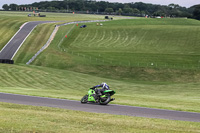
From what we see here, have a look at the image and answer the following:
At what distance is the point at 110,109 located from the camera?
75.0ft

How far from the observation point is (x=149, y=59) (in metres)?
80.6

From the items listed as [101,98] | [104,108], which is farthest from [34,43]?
[104,108]

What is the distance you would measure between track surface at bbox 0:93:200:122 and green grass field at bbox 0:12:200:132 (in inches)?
71.9

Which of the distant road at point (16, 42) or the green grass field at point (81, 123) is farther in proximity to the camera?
the distant road at point (16, 42)

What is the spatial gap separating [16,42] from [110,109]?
73.8 meters

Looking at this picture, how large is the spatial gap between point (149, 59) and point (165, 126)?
211 ft

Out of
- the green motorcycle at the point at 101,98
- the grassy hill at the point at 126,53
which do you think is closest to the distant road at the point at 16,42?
the grassy hill at the point at 126,53

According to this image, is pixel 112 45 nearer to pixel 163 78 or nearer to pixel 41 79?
pixel 163 78

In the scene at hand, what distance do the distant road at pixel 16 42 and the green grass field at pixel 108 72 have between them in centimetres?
165

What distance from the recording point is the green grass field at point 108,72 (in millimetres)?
17562

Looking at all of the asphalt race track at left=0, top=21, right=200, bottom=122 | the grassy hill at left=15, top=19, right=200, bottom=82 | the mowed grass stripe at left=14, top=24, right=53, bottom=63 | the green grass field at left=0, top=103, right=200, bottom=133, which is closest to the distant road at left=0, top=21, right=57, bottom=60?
the mowed grass stripe at left=14, top=24, right=53, bottom=63

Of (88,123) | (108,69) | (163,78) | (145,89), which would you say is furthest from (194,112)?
(108,69)

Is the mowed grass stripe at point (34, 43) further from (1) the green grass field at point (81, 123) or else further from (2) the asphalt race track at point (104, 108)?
(1) the green grass field at point (81, 123)

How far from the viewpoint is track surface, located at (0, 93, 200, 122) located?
818 inches
